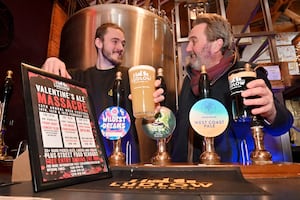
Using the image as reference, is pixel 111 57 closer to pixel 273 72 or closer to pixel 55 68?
pixel 55 68

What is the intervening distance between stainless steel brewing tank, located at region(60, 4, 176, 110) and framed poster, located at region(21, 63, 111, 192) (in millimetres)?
1182

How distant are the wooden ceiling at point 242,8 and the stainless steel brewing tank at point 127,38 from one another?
1.44 feet

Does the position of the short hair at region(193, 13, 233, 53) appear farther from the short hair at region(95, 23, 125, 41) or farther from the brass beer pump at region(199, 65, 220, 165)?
the short hair at region(95, 23, 125, 41)

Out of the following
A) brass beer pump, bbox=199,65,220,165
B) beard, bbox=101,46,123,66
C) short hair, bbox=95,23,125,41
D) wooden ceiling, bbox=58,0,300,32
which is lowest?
brass beer pump, bbox=199,65,220,165

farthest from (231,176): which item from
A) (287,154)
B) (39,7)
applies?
(39,7)

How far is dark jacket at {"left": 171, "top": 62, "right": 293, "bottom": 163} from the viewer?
1.16m

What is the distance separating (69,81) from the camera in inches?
33.4

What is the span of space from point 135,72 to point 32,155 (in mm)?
474

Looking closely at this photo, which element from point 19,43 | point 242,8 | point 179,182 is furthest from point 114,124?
point 242,8

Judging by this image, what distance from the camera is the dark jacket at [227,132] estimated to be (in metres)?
1.16

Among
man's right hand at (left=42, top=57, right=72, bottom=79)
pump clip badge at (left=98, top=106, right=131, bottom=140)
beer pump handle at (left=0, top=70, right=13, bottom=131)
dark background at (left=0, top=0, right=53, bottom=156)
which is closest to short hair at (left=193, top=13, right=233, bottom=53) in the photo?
pump clip badge at (left=98, top=106, right=131, bottom=140)

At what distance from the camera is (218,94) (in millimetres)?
1414

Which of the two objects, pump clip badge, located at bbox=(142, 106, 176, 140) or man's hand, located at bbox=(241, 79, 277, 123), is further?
pump clip badge, located at bbox=(142, 106, 176, 140)

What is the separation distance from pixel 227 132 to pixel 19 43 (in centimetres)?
210
